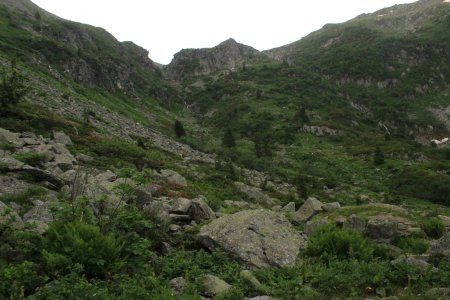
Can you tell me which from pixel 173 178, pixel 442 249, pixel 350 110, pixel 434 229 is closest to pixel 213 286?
pixel 442 249

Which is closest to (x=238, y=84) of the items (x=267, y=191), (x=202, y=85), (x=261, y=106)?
(x=202, y=85)

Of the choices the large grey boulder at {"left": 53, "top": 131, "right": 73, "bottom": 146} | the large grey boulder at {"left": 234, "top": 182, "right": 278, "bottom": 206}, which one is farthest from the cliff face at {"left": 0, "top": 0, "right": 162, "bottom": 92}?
the large grey boulder at {"left": 234, "top": 182, "right": 278, "bottom": 206}

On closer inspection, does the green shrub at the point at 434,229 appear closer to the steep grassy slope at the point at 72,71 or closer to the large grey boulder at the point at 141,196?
the large grey boulder at the point at 141,196

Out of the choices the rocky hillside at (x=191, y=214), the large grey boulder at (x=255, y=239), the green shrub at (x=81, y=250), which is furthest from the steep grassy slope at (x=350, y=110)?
the green shrub at (x=81, y=250)

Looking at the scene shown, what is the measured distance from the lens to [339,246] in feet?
40.1

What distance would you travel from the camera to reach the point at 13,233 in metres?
9.05

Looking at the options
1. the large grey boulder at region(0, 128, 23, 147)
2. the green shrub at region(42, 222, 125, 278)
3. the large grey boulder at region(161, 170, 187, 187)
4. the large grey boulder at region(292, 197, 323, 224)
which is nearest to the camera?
the green shrub at region(42, 222, 125, 278)

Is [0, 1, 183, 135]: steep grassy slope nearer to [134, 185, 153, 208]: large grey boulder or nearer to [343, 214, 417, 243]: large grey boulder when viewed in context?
[134, 185, 153, 208]: large grey boulder

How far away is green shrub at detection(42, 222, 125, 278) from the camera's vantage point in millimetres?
8500

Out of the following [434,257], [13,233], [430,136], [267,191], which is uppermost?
[13,233]

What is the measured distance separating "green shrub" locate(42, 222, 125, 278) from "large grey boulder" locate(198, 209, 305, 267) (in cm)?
341

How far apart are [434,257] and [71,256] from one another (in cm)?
914

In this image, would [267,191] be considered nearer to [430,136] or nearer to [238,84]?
[430,136]

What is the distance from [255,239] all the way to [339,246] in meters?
2.42
